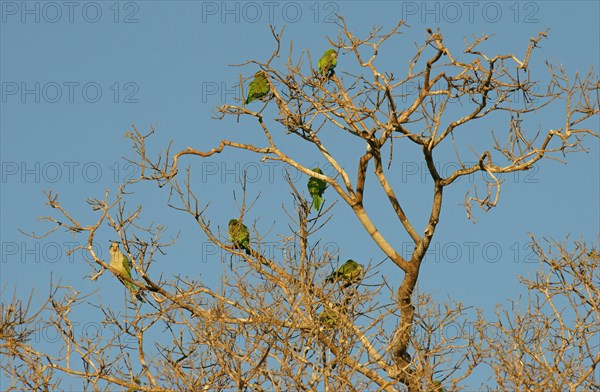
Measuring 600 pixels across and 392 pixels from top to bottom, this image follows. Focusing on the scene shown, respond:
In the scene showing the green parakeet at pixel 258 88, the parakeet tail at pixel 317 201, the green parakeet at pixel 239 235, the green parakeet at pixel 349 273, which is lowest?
the green parakeet at pixel 349 273

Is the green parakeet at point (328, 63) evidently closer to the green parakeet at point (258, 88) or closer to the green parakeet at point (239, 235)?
the green parakeet at point (258, 88)

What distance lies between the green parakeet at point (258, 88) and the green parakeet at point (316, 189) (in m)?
1.00

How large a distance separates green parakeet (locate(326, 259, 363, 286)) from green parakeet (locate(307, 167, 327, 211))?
87cm

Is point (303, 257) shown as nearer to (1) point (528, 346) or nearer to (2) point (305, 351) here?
(2) point (305, 351)

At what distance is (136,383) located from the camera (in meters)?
11.9

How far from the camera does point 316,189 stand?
13008mm

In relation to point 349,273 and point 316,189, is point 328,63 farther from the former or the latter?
point 349,273

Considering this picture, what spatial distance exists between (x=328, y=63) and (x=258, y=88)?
31.9 inches

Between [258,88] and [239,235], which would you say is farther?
[258,88]

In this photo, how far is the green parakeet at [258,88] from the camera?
13156 millimetres

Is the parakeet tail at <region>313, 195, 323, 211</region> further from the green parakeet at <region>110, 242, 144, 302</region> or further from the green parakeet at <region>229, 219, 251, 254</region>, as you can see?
the green parakeet at <region>110, 242, 144, 302</region>

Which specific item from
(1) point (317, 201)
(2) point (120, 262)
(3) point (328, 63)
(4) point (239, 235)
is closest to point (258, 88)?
(3) point (328, 63)

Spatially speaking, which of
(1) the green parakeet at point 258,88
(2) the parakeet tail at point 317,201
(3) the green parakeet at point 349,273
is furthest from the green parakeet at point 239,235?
(1) the green parakeet at point 258,88

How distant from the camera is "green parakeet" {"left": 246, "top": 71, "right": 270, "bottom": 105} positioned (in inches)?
518
